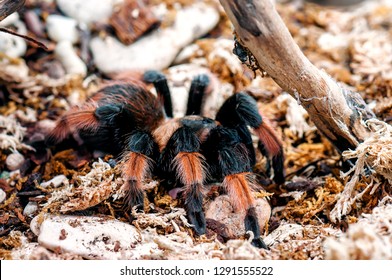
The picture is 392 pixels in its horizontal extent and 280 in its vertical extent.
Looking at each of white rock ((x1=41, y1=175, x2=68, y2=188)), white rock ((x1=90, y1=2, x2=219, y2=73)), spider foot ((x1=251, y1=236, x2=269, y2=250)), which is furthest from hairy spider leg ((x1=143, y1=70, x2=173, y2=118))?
spider foot ((x1=251, y1=236, x2=269, y2=250))

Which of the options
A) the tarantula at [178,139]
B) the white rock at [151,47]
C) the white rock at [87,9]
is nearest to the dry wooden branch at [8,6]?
the tarantula at [178,139]

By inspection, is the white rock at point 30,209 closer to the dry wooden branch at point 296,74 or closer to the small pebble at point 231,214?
the small pebble at point 231,214

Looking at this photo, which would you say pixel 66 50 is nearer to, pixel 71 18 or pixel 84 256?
pixel 71 18

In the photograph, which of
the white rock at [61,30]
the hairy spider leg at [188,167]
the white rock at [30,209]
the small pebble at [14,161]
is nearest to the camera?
the hairy spider leg at [188,167]

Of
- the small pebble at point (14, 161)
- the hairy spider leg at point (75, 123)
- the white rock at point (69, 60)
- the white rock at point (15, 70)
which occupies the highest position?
the white rock at point (15, 70)

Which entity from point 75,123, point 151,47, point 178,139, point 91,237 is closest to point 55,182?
point 75,123

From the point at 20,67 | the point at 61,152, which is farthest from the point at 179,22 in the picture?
the point at 61,152

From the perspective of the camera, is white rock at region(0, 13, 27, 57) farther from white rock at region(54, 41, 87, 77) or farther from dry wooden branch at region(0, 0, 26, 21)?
dry wooden branch at region(0, 0, 26, 21)
